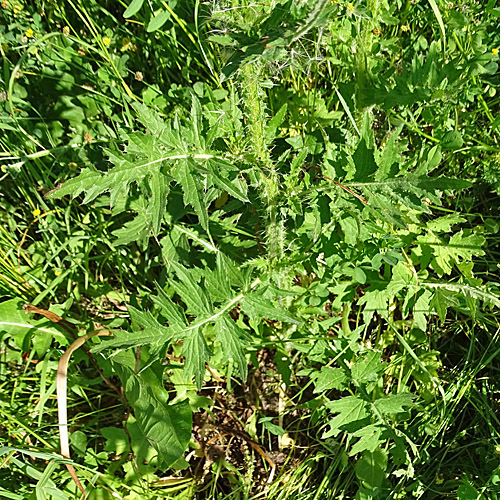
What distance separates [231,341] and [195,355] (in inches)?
5.5

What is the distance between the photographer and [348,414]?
211 centimetres

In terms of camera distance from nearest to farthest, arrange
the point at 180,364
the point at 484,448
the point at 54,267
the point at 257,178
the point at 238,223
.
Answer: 1. the point at 257,178
2. the point at 484,448
3. the point at 180,364
4. the point at 238,223
5. the point at 54,267

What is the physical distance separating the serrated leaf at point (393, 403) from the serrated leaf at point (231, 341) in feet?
2.24

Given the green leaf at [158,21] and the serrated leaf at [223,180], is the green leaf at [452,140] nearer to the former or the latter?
the serrated leaf at [223,180]

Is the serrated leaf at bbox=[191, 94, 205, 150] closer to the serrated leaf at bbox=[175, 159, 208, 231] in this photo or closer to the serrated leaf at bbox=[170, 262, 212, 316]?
the serrated leaf at bbox=[175, 159, 208, 231]

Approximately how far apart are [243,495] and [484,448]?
1.13 m

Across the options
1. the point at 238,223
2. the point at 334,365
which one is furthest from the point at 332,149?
the point at 334,365

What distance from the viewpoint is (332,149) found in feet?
6.84

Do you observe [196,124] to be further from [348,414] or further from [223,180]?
[348,414]

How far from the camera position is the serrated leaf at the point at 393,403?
6.84 ft

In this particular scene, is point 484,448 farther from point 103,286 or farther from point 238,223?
point 103,286

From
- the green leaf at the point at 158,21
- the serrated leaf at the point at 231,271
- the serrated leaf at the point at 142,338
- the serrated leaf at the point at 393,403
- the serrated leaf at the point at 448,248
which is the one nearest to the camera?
the serrated leaf at the point at 142,338

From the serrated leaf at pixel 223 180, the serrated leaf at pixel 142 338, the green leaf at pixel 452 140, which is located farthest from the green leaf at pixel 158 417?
the green leaf at pixel 452 140

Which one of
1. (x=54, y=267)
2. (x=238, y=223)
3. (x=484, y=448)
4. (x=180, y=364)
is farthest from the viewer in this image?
(x=54, y=267)
